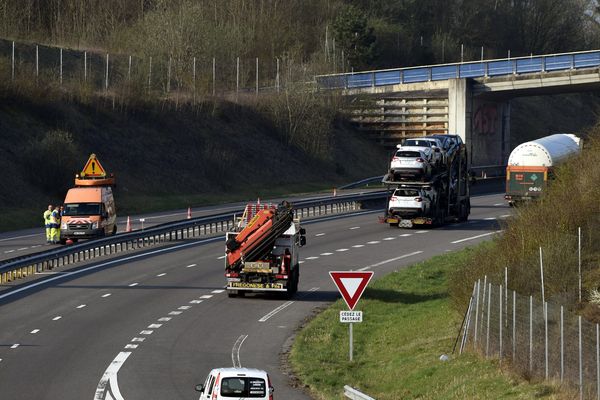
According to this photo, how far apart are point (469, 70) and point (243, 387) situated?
72531 mm

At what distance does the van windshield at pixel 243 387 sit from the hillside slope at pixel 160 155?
39943mm

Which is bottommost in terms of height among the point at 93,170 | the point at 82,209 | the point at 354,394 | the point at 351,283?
the point at 354,394

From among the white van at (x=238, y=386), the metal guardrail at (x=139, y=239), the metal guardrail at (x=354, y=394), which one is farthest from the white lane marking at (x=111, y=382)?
the metal guardrail at (x=139, y=239)

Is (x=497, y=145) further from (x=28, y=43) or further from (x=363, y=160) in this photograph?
(x=28, y=43)

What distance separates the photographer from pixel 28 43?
93688 millimetres

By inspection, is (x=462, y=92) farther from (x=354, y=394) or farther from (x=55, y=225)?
Result: (x=354, y=394)

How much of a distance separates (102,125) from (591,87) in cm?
3467

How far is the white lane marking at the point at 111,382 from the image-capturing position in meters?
23.2

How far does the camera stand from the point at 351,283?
87.0 feet

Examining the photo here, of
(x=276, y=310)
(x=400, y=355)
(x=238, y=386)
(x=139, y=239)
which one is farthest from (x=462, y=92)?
(x=238, y=386)

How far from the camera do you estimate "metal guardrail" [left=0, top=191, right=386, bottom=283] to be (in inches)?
1571

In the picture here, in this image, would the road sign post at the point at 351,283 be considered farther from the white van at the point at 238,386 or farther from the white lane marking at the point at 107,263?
the white lane marking at the point at 107,263

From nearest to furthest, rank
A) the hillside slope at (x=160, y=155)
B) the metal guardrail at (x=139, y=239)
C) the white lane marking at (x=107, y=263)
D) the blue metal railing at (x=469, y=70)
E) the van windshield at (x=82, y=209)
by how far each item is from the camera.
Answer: the white lane marking at (x=107, y=263) → the metal guardrail at (x=139, y=239) → the van windshield at (x=82, y=209) → the hillside slope at (x=160, y=155) → the blue metal railing at (x=469, y=70)

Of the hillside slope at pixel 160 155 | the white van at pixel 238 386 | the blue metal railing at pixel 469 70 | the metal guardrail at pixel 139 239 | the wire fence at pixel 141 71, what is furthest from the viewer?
the wire fence at pixel 141 71
